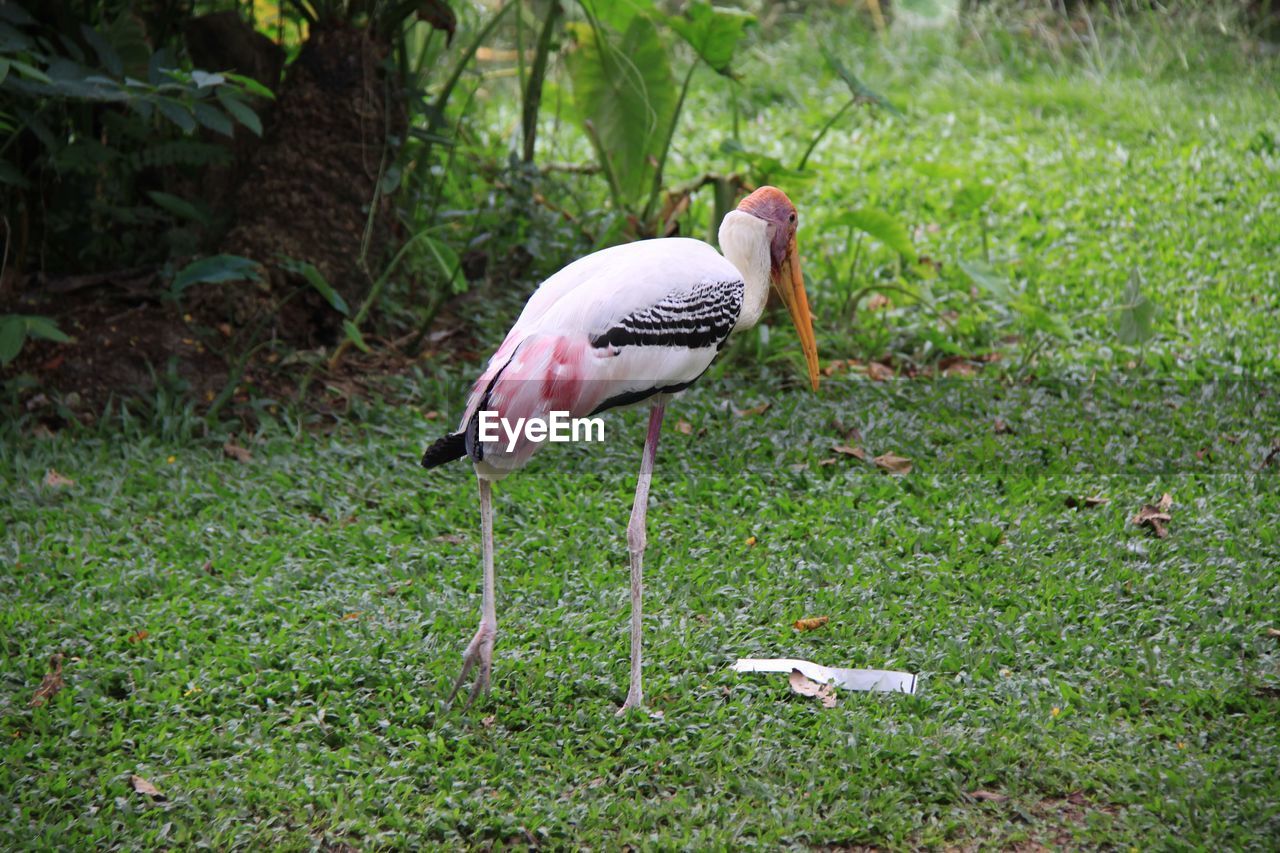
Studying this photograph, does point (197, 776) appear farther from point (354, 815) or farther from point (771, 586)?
point (771, 586)

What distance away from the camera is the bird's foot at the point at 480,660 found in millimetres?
3633

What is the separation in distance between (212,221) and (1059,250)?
4.57 meters

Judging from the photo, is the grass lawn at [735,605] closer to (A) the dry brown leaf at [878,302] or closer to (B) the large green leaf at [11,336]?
(A) the dry brown leaf at [878,302]

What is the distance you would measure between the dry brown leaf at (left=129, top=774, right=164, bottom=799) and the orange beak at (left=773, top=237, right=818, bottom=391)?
91.7 inches

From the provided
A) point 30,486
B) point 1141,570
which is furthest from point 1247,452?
point 30,486

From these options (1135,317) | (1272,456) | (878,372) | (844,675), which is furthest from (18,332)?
(1272,456)

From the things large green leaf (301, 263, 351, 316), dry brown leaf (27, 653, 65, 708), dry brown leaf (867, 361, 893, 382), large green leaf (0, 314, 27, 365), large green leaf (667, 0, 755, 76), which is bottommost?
dry brown leaf (27, 653, 65, 708)

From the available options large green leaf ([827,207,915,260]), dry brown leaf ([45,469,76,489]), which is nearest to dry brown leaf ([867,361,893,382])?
large green leaf ([827,207,915,260])

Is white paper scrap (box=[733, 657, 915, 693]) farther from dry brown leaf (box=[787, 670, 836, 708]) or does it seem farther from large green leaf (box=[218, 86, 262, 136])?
large green leaf (box=[218, 86, 262, 136])

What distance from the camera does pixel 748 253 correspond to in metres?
3.96

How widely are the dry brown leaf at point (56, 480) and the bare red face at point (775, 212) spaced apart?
295 cm

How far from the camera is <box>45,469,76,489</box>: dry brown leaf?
16.3 feet

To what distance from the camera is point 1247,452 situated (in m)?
5.13

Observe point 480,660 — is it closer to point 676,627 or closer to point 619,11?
point 676,627
